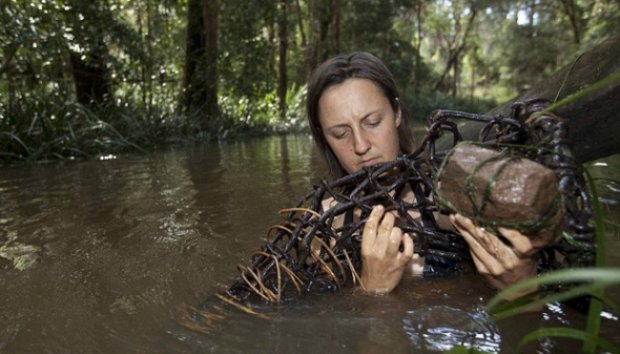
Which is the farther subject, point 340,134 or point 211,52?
point 211,52

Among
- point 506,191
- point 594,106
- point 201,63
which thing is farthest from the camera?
point 201,63

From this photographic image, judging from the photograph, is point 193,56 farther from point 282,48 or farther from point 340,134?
point 340,134

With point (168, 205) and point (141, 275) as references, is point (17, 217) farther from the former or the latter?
point (141, 275)

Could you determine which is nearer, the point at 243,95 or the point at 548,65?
the point at 243,95

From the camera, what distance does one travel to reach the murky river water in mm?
1416

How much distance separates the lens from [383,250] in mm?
1634

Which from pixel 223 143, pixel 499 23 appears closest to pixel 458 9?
pixel 499 23

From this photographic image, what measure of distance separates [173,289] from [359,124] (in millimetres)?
1079

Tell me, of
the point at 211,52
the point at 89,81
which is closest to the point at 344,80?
the point at 89,81

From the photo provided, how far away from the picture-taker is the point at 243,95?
11.9 metres

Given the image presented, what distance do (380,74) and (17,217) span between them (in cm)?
260

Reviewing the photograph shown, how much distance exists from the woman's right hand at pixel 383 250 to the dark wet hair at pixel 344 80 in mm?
808

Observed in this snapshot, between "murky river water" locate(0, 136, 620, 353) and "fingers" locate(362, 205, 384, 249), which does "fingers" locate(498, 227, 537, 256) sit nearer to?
"murky river water" locate(0, 136, 620, 353)

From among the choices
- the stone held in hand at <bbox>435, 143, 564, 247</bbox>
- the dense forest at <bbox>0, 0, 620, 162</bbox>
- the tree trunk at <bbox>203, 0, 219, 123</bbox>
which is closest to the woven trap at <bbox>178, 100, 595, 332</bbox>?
the stone held in hand at <bbox>435, 143, 564, 247</bbox>
